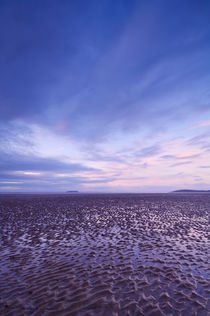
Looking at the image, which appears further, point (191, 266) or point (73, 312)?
point (191, 266)

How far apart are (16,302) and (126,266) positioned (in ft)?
18.9

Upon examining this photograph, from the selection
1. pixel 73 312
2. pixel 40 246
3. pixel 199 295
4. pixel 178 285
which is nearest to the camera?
pixel 73 312

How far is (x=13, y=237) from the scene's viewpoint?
16.2 metres

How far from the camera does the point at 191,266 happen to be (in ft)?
32.8

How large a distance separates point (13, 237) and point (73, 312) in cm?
1260

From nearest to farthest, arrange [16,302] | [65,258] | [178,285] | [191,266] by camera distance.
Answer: [16,302]
[178,285]
[191,266]
[65,258]

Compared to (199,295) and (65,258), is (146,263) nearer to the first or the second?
(199,295)

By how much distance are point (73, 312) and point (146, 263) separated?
5.63 meters

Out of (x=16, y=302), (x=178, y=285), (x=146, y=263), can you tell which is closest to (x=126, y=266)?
(x=146, y=263)

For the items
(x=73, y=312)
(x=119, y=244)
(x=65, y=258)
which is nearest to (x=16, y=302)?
(x=73, y=312)

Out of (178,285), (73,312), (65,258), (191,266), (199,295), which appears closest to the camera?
(73,312)

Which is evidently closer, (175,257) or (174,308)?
(174,308)

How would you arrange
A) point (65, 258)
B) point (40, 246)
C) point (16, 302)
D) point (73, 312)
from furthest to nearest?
point (40, 246)
point (65, 258)
point (16, 302)
point (73, 312)

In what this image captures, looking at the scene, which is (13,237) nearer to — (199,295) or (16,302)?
(16,302)
